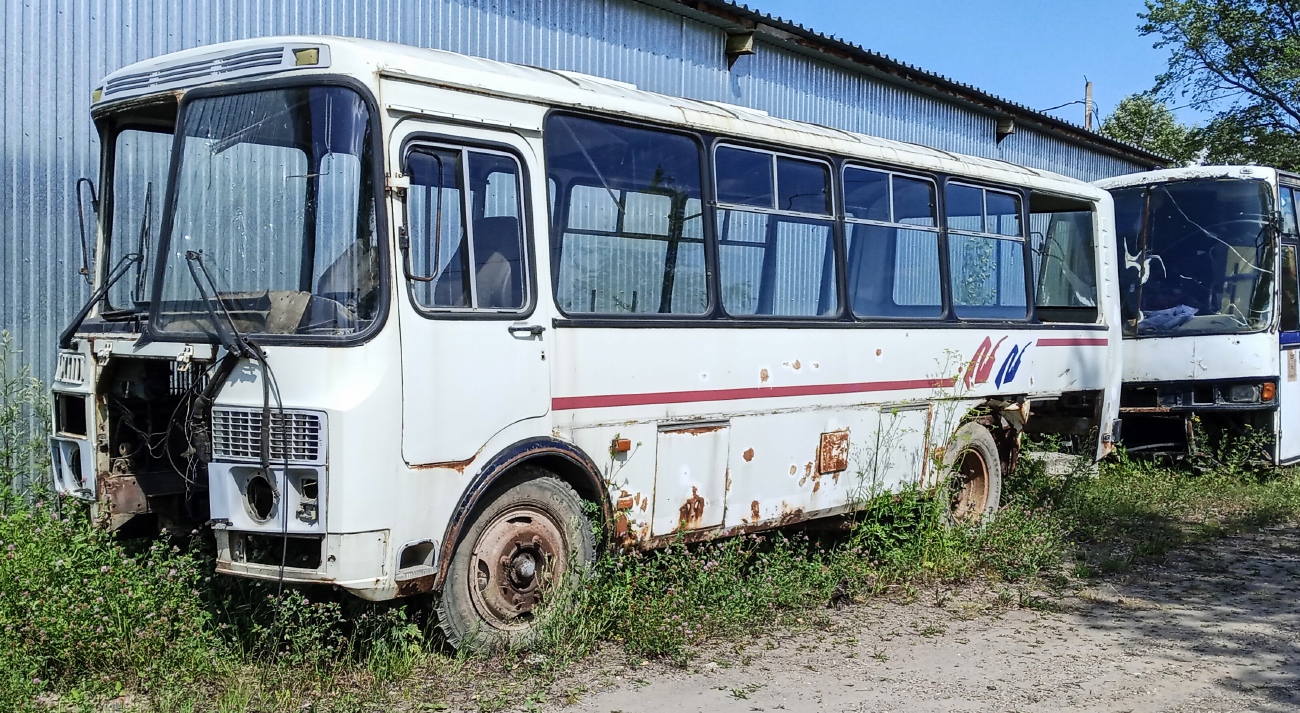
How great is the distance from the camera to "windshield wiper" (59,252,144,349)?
19.0 feet

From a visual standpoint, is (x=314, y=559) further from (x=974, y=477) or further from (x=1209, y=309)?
(x=1209, y=309)

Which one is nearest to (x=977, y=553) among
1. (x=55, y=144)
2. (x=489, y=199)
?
(x=489, y=199)

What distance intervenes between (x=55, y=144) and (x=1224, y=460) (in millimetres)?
10991

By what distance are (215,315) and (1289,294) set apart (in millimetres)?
11080

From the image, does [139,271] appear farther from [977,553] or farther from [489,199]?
[977,553]

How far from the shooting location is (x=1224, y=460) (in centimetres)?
1218

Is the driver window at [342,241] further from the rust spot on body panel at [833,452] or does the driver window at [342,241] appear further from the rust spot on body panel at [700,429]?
the rust spot on body panel at [833,452]

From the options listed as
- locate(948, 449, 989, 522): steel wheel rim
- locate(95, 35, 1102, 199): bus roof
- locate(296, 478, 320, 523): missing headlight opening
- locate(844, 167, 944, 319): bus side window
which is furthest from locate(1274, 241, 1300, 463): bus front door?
locate(296, 478, 320, 523): missing headlight opening

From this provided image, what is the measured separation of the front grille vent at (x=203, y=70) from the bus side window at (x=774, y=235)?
8.74ft

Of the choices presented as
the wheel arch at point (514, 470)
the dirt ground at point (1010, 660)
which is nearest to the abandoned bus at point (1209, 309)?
the dirt ground at point (1010, 660)

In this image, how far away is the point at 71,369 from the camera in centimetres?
569

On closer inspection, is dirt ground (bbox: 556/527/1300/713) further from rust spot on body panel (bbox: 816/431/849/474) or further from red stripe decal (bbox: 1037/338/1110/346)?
red stripe decal (bbox: 1037/338/1110/346)

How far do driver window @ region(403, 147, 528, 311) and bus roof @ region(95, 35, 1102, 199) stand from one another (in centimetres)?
35

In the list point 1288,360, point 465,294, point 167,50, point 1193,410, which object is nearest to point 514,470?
point 465,294
